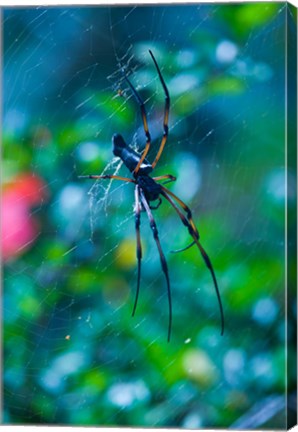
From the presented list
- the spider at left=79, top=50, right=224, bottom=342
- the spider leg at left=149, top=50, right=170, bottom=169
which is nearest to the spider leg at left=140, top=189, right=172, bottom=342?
the spider at left=79, top=50, right=224, bottom=342

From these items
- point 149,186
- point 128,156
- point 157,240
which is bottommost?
point 157,240

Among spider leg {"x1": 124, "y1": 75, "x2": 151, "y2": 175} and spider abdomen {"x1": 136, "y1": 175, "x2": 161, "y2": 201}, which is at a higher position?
spider leg {"x1": 124, "y1": 75, "x2": 151, "y2": 175}

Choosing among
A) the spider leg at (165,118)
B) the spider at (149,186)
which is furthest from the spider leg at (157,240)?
the spider leg at (165,118)

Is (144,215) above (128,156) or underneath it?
underneath

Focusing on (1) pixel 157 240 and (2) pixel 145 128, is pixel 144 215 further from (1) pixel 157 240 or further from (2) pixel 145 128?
(2) pixel 145 128

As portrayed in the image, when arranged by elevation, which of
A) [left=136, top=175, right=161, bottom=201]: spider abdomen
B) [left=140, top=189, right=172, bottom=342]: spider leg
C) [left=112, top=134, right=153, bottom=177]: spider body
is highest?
[left=112, top=134, right=153, bottom=177]: spider body

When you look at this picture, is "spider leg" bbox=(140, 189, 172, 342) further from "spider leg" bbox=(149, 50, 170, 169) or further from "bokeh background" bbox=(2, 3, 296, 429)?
"spider leg" bbox=(149, 50, 170, 169)

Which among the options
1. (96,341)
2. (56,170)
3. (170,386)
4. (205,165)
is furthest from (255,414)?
(56,170)

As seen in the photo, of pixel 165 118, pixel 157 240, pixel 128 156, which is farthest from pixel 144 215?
pixel 165 118
